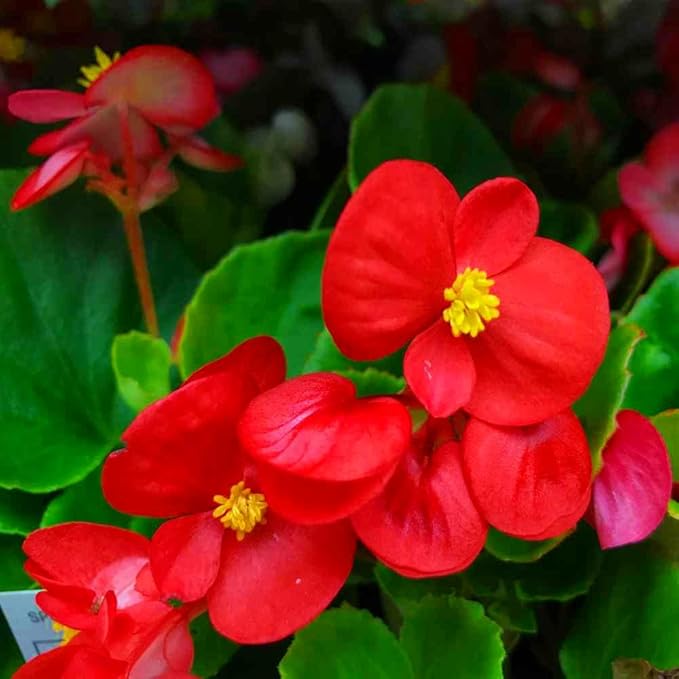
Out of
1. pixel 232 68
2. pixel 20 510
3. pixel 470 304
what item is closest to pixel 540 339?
pixel 470 304

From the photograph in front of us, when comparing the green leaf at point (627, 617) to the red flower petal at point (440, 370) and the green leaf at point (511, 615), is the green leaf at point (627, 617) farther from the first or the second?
the red flower petal at point (440, 370)

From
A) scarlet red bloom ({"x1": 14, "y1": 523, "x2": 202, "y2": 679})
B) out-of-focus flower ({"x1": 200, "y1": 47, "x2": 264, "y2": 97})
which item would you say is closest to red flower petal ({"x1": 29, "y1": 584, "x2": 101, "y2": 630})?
scarlet red bloom ({"x1": 14, "y1": 523, "x2": 202, "y2": 679})

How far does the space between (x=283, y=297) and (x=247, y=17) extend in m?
0.33

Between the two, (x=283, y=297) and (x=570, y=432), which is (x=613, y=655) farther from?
(x=283, y=297)

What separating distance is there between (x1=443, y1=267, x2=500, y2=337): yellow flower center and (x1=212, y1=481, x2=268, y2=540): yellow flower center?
0.34 feet

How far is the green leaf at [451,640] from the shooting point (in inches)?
17.1

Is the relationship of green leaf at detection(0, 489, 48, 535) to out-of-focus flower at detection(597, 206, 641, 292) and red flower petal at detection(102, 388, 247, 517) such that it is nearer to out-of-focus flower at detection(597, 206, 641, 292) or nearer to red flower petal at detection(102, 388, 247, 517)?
red flower petal at detection(102, 388, 247, 517)

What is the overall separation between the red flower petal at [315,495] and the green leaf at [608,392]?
0.40 ft

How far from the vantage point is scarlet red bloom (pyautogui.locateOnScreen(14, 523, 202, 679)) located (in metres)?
0.38

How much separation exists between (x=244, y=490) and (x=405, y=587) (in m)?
0.14

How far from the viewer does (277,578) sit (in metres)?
0.39

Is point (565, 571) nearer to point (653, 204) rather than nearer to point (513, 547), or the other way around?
point (513, 547)

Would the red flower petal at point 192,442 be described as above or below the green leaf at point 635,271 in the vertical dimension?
above

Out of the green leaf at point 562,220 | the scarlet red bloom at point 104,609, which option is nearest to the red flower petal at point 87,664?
the scarlet red bloom at point 104,609
